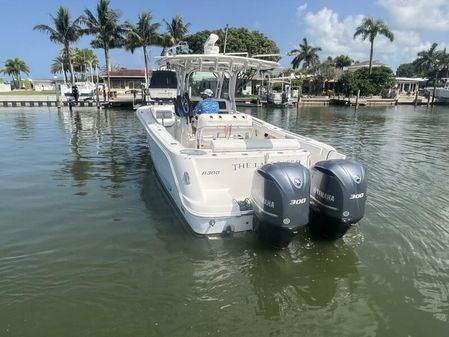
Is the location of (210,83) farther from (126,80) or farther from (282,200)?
(126,80)

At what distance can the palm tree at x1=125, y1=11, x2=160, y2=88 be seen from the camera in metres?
40.1

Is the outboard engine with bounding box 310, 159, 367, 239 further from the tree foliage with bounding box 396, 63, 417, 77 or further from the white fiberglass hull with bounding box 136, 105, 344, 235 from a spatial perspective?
the tree foliage with bounding box 396, 63, 417, 77

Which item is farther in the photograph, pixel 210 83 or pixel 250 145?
pixel 210 83

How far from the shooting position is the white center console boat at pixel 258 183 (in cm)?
445

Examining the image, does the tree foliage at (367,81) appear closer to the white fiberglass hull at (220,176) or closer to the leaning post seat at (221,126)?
the leaning post seat at (221,126)

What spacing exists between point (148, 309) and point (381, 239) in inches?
144

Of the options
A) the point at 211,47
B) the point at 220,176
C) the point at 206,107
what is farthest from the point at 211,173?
Result: the point at 211,47

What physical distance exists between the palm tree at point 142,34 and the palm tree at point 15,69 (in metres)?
46.5

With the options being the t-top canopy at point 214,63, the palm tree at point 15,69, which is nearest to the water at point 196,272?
the t-top canopy at point 214,63

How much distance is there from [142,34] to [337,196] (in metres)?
40.6

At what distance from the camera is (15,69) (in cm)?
7512

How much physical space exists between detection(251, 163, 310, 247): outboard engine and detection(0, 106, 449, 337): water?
53 cm

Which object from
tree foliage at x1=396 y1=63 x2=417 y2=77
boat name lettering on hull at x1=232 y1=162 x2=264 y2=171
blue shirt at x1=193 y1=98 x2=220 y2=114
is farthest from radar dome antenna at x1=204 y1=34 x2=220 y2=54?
tree foliage at x1=396 y1=63 x2=417 y2=77

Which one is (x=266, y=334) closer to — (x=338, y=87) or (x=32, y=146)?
(x=32, y=146)
